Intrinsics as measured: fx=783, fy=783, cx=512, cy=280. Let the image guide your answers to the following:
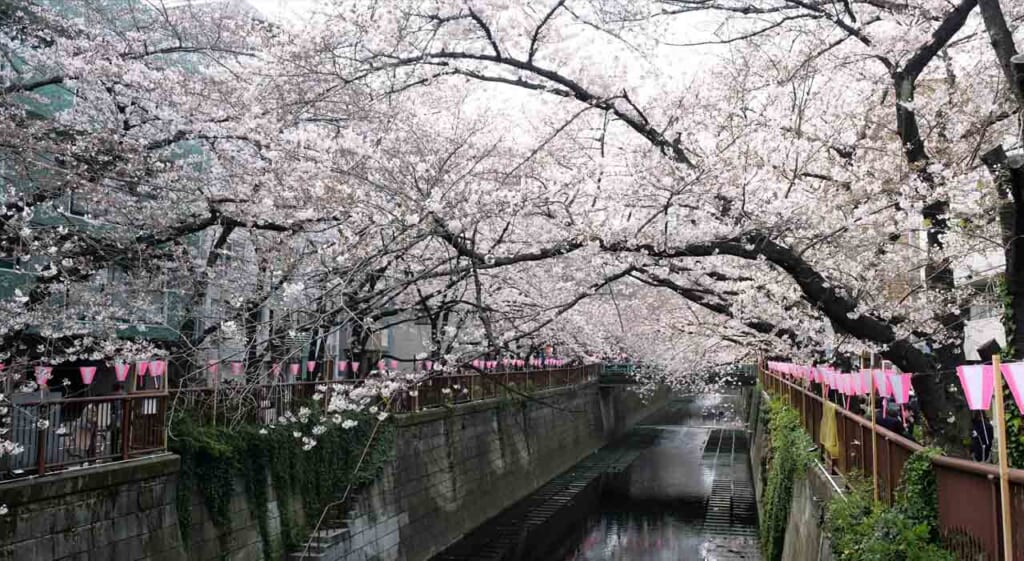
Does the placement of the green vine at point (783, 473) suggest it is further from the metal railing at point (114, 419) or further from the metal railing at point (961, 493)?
the metal railing at point (114, 419)

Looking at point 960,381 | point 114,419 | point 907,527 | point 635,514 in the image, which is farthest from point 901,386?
point 635,514

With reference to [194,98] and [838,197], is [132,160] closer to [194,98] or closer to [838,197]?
[194,98]

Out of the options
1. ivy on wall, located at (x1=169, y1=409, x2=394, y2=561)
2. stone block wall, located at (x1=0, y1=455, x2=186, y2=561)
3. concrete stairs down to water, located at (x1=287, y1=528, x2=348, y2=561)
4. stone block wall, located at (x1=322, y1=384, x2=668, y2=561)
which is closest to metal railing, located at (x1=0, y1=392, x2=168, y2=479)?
stone block wall, located at (x1=0, y1=455, x2=186, y2=561)

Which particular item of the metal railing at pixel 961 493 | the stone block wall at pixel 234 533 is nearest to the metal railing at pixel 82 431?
the stone block wall at pixel 234 533

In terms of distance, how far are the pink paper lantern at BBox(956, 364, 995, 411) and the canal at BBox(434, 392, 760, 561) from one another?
541 inches

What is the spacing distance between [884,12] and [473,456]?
16.3 meters

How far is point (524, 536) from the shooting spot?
812 inches

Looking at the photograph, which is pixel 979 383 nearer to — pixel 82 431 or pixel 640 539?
pixel 82 431

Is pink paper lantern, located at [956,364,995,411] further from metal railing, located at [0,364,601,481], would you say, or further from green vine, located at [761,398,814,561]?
green vine, located at [761,398,814,561]

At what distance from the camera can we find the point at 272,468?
43.8 feet

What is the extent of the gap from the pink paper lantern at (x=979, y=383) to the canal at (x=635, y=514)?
13.7m

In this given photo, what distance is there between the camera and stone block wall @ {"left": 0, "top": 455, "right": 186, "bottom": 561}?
8.45m

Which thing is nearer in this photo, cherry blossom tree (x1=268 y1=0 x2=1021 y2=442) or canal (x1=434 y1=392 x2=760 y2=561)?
cherry blossom tree (x1=268 y1=0 x2=1021 y2=442)

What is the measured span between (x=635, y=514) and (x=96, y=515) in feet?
58.4
